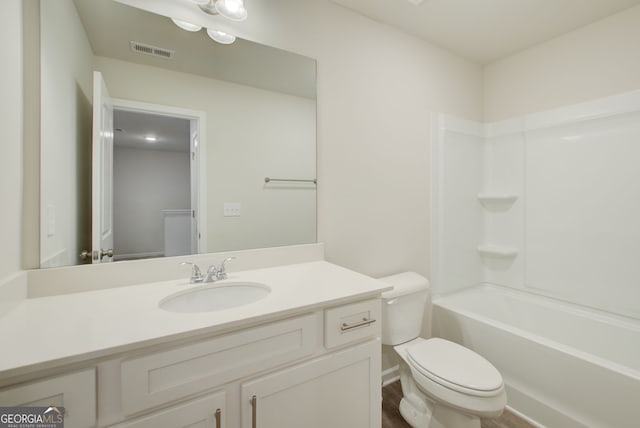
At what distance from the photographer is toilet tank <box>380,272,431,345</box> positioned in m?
1.57

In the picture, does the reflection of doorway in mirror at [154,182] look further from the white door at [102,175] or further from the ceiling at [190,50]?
the ceiling at [190,50]

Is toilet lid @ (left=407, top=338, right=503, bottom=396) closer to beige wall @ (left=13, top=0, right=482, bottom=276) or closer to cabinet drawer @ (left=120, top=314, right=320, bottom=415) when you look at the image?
beige wall @ (left=13, top=0, right=482, bottom=276)

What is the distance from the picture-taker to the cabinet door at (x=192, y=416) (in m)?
0.70

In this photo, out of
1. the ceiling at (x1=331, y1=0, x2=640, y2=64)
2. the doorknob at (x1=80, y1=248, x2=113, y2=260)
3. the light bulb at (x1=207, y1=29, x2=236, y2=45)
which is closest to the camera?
the doorknob at (x1=80, y1=248, x2=113, y2=260)

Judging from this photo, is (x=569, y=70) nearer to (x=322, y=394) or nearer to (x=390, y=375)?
(x=390, y=375)

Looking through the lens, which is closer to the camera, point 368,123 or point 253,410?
point 253,410

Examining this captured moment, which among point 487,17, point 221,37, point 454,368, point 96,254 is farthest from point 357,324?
point 487,17

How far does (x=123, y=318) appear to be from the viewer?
0.81 metres

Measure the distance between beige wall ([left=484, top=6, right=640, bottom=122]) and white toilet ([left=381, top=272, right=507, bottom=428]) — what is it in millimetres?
1690

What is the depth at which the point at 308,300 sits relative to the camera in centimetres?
96

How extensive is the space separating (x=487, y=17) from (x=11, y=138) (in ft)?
8.17

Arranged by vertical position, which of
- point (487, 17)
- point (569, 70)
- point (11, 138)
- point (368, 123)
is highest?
point (487, 17)

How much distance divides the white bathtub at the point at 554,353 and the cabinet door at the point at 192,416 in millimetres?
1651

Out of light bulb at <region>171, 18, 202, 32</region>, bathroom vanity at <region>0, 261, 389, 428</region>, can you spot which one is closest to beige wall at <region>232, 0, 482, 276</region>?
light bulb at <region>171, 18, 202, 32</region>
